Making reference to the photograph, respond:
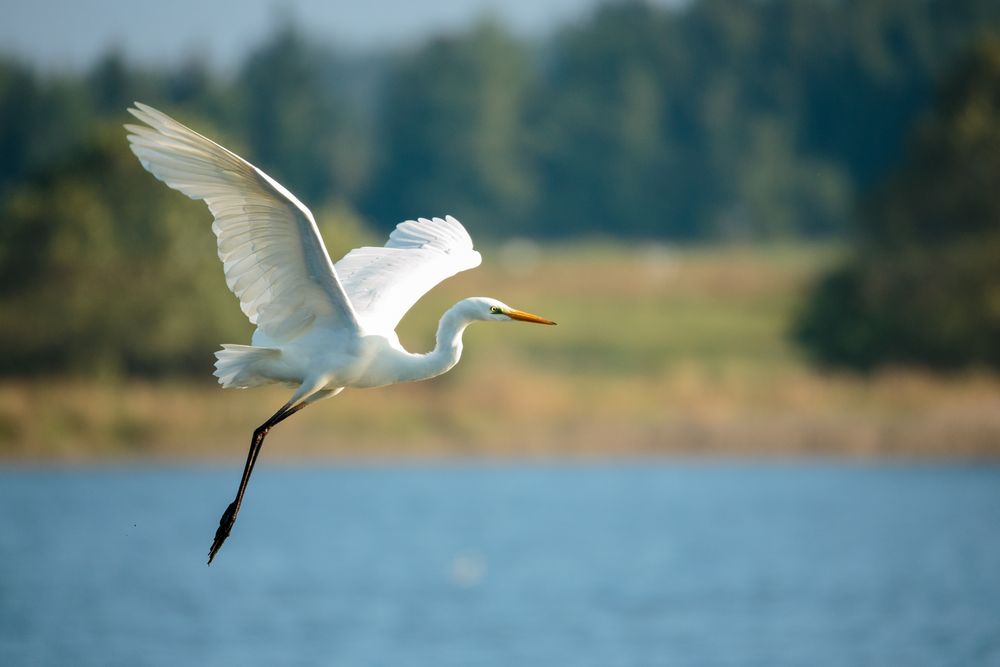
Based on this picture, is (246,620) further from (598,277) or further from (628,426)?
(598,277)

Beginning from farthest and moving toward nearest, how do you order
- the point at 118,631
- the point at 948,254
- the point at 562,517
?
1. the point at 948,254
2. the point at 562,517
3. the point at 118,631

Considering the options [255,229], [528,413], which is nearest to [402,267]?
[255,229]

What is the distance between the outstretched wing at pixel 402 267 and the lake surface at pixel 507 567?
24.1 ft

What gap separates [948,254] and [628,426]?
9.03 m

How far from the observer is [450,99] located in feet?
232

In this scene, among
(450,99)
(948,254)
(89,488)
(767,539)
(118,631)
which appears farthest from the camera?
(450,99)

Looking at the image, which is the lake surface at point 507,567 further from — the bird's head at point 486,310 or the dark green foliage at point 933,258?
the bird's head at point 486,310

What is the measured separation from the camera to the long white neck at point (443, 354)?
10.6 meters

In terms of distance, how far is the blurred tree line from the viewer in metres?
68.6

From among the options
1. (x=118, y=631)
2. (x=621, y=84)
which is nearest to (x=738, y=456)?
(x=118, y=631)

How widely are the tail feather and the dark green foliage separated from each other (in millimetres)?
26113

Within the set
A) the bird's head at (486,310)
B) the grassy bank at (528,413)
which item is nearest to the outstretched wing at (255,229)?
the bird's head at (486,310)

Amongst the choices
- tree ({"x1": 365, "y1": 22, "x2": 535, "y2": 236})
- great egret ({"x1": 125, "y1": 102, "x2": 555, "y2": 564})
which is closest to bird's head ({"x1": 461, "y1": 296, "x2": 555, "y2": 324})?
great egret ({"x1": 125, "y1": 102, "x2": 555, "y2": 564})

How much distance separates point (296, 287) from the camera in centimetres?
1030
